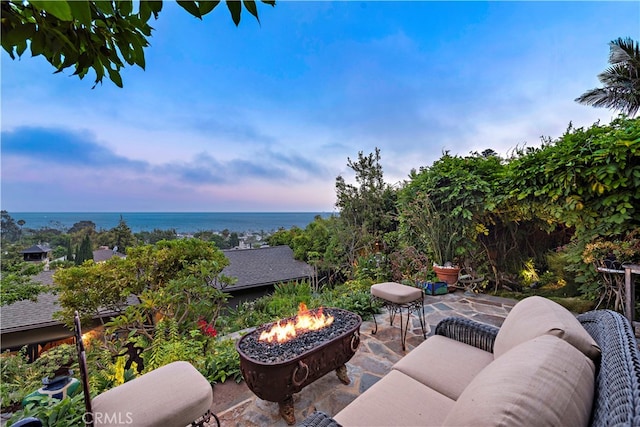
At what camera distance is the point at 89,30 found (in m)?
0.77

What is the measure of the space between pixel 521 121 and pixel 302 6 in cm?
546

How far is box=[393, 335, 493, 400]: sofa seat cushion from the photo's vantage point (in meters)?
1.47

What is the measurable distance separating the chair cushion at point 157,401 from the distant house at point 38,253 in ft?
20.4

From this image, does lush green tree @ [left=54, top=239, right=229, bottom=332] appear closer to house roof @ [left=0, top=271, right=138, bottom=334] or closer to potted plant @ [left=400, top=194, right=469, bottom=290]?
house roof @ [left=0, top=271, right=138, bottom=334]

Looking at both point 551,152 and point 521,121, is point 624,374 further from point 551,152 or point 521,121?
point 521,121

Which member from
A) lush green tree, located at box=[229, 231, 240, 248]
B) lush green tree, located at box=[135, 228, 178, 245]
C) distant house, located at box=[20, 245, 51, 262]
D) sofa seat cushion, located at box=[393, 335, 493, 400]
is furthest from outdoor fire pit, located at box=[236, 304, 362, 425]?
lush green tree, located at box=[229, 231, 240, 248]

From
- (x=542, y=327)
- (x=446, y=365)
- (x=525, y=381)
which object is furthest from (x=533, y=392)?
(x=446, y=365)

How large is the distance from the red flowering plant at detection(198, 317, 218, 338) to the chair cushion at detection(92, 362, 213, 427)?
5.77 ft

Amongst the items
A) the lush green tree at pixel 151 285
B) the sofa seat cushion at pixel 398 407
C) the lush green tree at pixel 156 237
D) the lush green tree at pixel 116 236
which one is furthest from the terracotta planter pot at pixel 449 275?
the lush green tree at pixel 116 236

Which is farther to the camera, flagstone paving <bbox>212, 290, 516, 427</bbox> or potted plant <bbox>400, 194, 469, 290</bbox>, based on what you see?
potted plant <bbox>400, 194, 469, 290</bbox>

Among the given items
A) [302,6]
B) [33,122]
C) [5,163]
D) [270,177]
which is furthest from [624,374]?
[270,177]

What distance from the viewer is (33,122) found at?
3.93m

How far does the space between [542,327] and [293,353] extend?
1.52m

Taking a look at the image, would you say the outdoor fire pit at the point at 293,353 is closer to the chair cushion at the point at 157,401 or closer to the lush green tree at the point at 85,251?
the chair cushion at the point at 157,401
